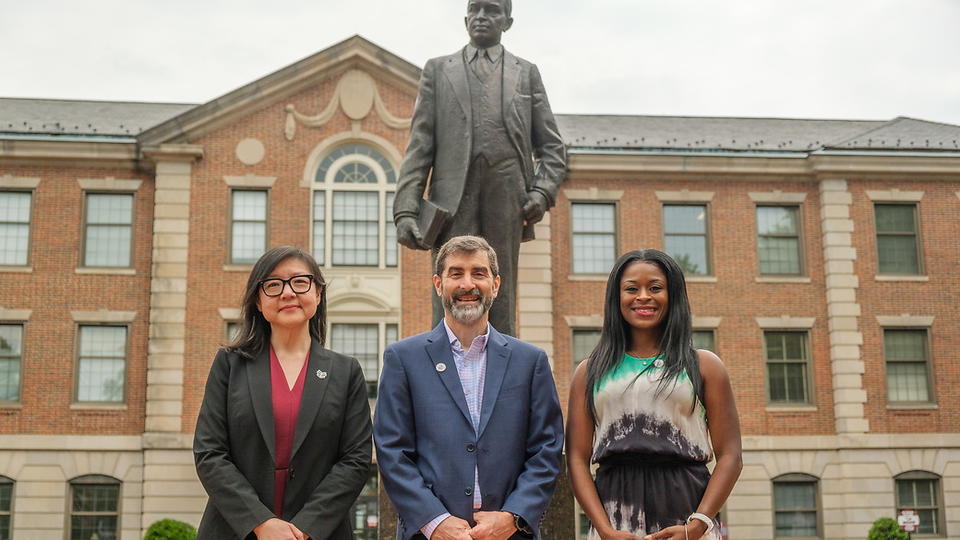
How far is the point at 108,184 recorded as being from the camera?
22188 mm

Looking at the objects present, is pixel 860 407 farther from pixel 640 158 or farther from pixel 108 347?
pixel 108 347

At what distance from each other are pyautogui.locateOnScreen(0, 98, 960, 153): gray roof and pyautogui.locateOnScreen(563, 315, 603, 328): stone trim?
154 inches

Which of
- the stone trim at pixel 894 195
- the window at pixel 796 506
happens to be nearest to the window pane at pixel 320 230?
the window at pixel 796 506

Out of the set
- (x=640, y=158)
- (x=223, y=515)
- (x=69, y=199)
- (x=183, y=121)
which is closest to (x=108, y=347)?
(x=69, y=199)

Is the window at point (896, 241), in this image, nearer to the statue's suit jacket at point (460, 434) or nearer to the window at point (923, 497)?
the window at point (923, 497)

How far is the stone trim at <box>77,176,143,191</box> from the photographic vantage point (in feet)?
72.7

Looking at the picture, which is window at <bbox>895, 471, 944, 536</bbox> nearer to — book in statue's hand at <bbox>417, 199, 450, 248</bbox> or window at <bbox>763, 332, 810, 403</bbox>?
window at <bbox>763, 332, 810, 403</bbox>

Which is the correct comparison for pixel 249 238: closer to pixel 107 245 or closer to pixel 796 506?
pixel 107 245

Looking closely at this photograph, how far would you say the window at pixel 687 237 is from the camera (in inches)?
912

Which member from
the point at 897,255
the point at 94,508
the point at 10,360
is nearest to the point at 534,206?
the point at 94,508

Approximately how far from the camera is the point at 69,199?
2212 centimetres

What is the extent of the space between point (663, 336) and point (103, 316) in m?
19.6

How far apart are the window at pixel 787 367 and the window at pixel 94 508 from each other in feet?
48.0

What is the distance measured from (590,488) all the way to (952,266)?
22.1 m
